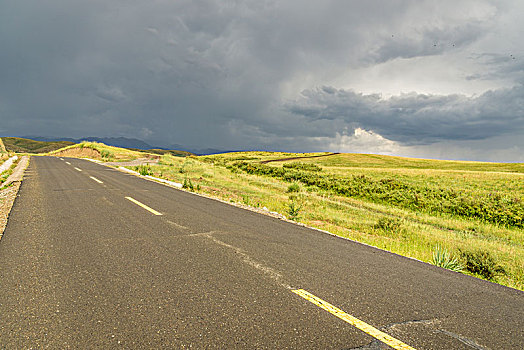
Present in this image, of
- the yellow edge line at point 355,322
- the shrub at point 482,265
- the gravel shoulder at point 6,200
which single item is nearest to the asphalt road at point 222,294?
→ the yellow edge line at point 355,322

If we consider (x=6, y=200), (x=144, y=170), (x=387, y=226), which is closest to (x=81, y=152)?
(x=144, y=170)

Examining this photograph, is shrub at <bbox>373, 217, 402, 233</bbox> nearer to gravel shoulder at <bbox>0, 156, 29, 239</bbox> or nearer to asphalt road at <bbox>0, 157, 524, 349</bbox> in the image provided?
asphalt road at <bbox>0, 157, 524, 349</bbox>

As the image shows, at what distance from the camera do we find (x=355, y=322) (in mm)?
2973

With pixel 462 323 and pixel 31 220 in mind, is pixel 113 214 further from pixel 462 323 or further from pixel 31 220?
pixel 462 323

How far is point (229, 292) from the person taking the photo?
3557 mm

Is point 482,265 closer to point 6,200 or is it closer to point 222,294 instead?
point 222,294

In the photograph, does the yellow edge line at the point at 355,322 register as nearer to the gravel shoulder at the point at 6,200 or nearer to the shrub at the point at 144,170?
the gravel shoulder at the point at 6,200

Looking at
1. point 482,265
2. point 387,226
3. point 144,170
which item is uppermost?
point 144,170

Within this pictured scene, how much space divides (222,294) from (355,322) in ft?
5.62

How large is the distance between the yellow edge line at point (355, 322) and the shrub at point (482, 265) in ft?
19.9

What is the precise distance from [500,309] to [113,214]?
8.98 meters

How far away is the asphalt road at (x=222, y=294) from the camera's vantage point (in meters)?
2.69

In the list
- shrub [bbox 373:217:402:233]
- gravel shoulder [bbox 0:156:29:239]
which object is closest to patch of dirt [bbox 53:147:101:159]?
gravel shoulder [bbox 0:156:29:239]

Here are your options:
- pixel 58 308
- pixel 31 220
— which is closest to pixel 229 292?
pixel 58 308
